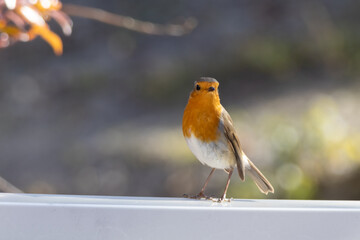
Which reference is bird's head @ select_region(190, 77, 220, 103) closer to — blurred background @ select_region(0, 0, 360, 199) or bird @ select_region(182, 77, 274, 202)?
bird @ select_region(182, 77, 274, 202)

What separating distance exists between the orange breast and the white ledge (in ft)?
1.40

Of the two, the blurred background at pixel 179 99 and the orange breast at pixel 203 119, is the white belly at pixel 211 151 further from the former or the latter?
the blurred background at pixel 179 99

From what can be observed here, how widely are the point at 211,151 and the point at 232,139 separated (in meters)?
0.09

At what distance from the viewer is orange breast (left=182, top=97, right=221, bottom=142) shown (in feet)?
5.45

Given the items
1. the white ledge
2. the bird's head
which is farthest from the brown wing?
the white ledge

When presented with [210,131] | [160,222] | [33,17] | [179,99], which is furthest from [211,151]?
[179,99]

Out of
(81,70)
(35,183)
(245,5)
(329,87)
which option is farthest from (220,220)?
(245,5)

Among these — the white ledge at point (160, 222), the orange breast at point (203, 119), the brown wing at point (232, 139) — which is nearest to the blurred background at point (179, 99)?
the brown wing at point (232, 139)

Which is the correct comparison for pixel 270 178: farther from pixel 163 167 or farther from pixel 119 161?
pixel 119 161

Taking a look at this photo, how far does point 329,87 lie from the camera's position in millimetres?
6680

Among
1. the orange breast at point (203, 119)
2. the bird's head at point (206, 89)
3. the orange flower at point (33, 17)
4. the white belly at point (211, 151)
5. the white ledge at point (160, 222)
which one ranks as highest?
the orange flower at point (33, 17)

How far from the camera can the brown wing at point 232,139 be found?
175cm

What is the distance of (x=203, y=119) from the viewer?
1702 millimetres

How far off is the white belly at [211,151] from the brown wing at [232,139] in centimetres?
2
